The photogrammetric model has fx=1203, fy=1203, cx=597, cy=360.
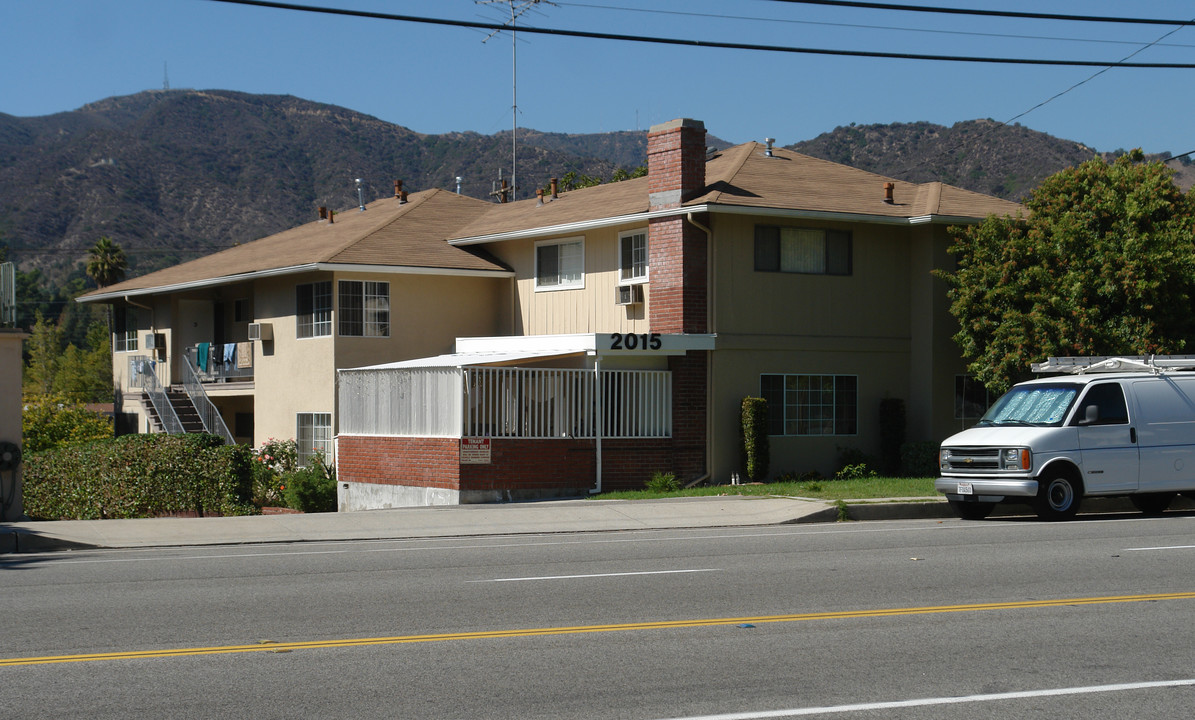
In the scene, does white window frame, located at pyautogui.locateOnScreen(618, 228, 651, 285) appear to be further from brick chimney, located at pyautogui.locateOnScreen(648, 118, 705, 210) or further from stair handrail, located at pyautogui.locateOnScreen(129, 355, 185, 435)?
stair handrail, located at pyautogui.locateOnScreen(129, 355, 185, 435)

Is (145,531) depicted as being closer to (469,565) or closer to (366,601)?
(469,565)

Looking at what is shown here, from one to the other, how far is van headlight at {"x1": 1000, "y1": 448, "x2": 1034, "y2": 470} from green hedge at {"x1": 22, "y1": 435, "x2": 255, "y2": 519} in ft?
45.0

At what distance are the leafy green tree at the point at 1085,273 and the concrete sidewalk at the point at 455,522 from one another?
5692 mm

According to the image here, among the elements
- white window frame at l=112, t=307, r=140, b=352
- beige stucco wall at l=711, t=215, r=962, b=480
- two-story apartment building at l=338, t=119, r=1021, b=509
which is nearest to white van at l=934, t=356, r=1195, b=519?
two-story apartment building at l=338, t=119, r=1021, b=509

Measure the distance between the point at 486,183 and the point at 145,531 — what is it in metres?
139

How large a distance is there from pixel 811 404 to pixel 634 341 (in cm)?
487

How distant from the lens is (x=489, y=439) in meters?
21.3

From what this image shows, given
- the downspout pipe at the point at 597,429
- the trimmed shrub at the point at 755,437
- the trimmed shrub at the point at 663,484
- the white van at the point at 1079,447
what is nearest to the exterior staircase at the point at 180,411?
the downspout pipe at the point at 597,429

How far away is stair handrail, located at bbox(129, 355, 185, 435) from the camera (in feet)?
105

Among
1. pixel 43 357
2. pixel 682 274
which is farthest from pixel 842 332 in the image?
pixel 43 357

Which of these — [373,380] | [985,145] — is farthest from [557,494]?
[985,145]

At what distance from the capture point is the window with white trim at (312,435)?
28391 mm

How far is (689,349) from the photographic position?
2352cm

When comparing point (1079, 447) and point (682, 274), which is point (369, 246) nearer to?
point (682, 274)
